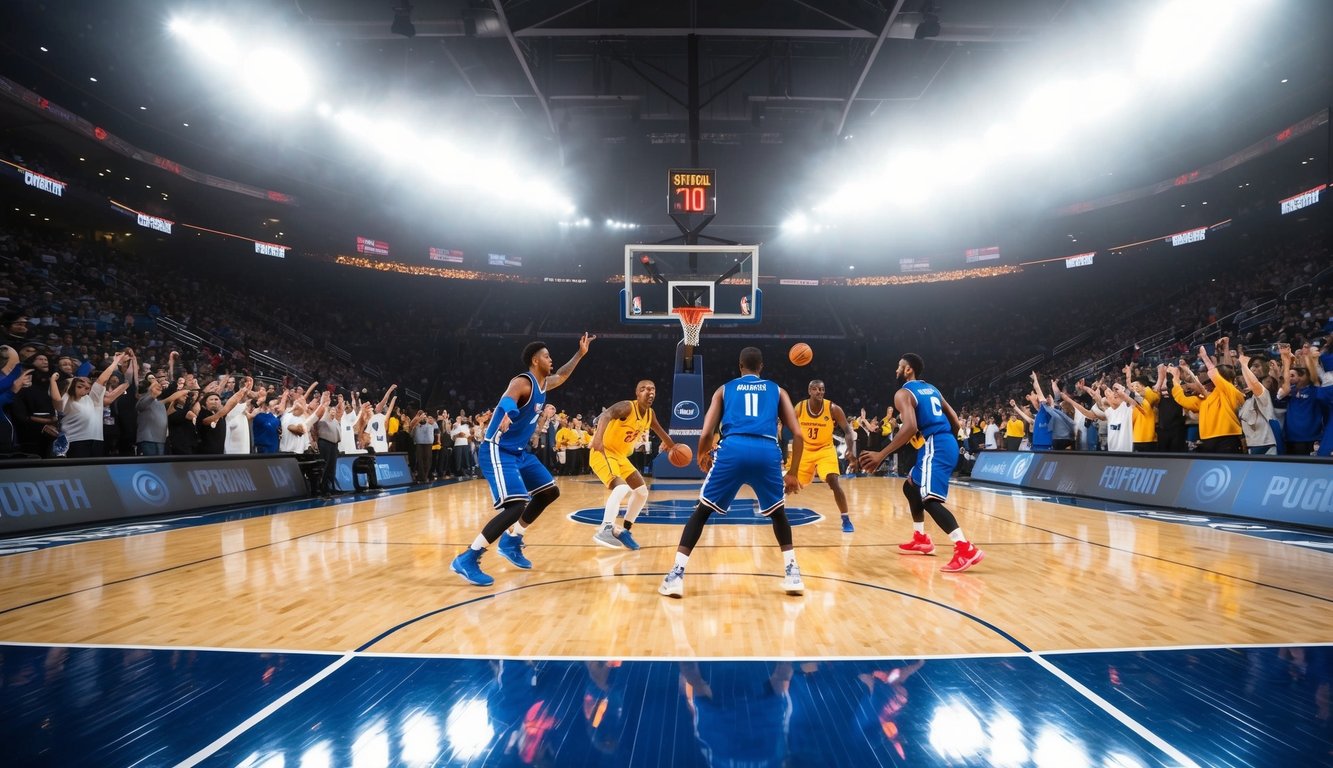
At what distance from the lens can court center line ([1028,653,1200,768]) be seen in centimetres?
265

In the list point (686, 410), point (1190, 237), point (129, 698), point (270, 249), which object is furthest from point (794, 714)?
point (270, 249)

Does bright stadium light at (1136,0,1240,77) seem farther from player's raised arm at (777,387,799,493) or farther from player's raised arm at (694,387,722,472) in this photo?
player's raised arm at (694,387,722,472)

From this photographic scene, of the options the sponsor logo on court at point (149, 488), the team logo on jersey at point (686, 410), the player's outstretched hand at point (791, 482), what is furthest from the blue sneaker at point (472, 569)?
the team logo on jersey at point (686, 410)

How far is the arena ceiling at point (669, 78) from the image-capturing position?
1359 centimetres

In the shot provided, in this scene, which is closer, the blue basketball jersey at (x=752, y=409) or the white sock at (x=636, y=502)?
the blue basketball jersey at (x=752, y=409)

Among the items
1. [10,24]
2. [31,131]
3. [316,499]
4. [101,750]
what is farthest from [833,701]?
[31,131]

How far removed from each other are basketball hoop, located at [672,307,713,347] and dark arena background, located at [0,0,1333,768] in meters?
0.11

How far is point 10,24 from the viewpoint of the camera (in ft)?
64.5

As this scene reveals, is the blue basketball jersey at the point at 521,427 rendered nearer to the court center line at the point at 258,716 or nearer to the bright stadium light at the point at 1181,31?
the court center line at the point at 258,716

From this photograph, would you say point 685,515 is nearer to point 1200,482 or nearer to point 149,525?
point 149,525

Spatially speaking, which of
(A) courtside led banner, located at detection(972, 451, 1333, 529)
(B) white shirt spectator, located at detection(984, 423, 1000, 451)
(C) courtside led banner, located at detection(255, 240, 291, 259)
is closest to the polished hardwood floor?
(A) courtside led banner, located at detection(972, 451, 1333, 529)

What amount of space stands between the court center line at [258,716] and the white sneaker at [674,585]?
227cm

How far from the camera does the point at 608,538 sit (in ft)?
24.9

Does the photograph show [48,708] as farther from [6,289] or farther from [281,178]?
[281,178]
